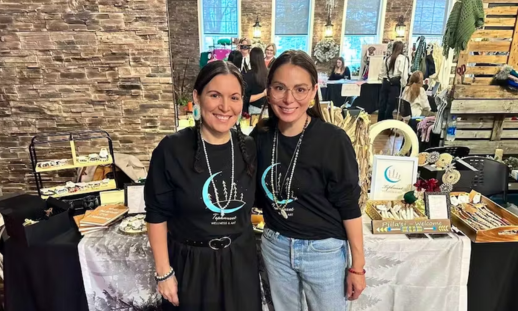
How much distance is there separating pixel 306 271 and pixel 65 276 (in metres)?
1.15

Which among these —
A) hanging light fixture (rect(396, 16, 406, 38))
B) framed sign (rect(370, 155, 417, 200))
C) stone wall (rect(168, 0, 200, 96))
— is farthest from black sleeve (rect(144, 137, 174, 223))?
hanging light fixture (rect(396, 16, 406, 38))

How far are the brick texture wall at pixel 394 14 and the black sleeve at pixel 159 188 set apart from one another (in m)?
8.98

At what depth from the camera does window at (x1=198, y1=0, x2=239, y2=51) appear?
8.49m

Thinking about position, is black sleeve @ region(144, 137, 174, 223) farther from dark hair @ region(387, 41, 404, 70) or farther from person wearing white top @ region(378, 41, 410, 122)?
dark hair @ region(387, 41, 404, 70)

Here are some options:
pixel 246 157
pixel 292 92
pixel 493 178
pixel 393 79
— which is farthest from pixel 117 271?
pixel 393 79

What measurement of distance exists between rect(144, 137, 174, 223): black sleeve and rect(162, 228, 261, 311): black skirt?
0.14 meters

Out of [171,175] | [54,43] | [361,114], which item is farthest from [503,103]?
[54,43]

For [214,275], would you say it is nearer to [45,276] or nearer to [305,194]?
[305,194]

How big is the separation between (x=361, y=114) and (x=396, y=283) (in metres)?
0.83

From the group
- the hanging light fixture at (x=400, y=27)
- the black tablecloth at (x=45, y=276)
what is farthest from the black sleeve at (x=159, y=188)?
the hanging light fixture at (x=400, y=27)

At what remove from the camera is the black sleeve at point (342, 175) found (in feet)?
3.93

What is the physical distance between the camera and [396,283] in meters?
1.71

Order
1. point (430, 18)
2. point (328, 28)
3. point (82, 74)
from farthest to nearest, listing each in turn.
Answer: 1. point (430, 18)
2. point (328, 28)
3. point (82, 74)

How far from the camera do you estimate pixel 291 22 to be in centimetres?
883
